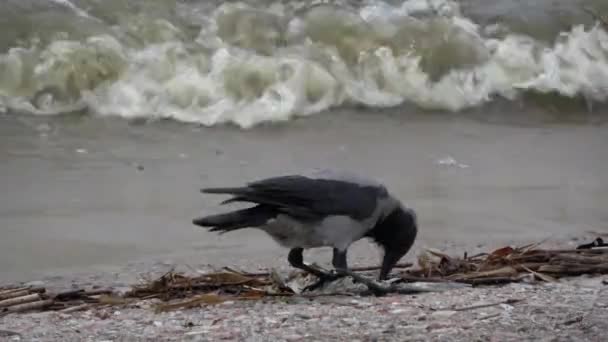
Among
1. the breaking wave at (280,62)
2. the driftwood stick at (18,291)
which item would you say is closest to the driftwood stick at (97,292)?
the driftwood stick at (18,291)

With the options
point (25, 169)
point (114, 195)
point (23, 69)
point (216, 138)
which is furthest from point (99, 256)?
point (23, 69)

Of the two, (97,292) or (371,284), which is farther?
(97,292)

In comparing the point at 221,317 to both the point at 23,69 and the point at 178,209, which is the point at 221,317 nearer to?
the point at 178,209

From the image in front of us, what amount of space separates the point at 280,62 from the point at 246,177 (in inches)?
117

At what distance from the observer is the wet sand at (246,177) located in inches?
230

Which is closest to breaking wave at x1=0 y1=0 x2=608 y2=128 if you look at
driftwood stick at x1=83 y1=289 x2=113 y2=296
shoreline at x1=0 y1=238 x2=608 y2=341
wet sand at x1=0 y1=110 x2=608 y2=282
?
wet sand at x1=0 y1=110 x2=608 y2=282

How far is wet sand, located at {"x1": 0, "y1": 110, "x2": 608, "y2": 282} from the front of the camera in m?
5.84

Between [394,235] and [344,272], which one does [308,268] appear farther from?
[394,235]

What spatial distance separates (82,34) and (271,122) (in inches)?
89.0

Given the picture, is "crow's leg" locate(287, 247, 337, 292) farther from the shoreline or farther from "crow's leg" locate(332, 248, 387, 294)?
the shoreline

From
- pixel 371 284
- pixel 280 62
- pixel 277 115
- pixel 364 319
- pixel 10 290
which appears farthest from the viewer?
pixel 280 62

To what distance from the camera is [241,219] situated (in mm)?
4223

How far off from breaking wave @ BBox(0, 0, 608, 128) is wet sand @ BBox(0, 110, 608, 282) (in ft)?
1.44

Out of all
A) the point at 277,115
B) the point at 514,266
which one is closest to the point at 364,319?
the point at 514,266
